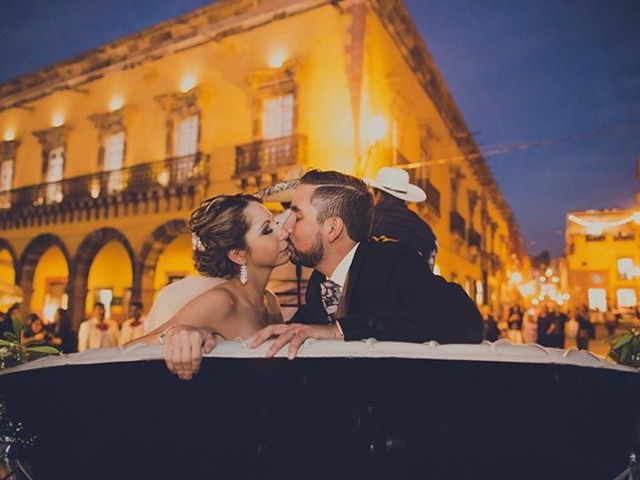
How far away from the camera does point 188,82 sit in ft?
54.4

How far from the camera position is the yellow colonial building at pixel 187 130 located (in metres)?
14.0

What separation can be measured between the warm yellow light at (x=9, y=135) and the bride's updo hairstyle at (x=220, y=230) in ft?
71.5

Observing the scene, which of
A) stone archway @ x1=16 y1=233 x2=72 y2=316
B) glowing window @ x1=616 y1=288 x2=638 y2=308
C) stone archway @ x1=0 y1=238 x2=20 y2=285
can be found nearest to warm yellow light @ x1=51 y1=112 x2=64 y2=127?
stone archway @ x1=16 y1=233 x2=72 y2=316

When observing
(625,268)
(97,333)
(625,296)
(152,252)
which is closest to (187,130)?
(152,252)

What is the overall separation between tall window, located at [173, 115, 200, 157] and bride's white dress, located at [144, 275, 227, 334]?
13.9 meters

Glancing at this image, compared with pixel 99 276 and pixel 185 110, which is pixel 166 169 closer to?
pixel 185 110

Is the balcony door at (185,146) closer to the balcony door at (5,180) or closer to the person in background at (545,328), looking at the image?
the balcony door at (5,180)

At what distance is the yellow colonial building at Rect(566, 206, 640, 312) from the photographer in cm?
3794

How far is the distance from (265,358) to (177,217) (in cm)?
1537

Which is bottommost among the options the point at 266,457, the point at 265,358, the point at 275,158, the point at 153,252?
the point at 266,457

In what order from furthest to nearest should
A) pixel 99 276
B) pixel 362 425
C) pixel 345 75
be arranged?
pixel 99 276, pixel 345 75, pixel 362 425

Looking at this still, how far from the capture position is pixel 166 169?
16188 millimetres

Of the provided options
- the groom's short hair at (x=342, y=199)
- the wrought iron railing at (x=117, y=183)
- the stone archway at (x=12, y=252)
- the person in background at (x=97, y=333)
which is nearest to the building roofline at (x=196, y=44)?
the wrought iron railing at (x=117, y=183)

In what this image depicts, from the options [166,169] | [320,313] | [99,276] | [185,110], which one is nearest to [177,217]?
[166,169]
